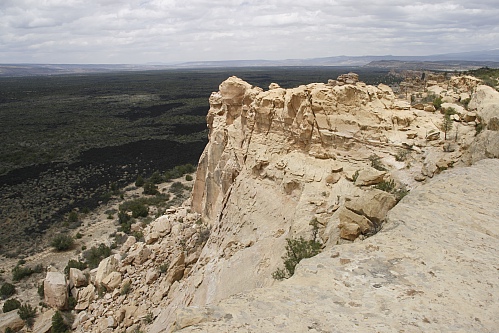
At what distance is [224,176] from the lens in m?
17.2

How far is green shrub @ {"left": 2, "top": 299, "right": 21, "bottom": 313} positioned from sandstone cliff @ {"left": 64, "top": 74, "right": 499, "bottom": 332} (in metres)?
3.36

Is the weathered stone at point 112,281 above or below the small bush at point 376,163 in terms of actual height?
below

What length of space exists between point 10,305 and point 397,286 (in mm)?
19521

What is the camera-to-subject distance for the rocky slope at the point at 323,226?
577 cm

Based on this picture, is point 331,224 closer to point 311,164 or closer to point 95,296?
point 311,164

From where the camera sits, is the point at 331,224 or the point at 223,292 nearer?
the point at 331,224

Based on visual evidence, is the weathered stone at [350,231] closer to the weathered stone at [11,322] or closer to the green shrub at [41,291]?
the weathered stone at [11,322]

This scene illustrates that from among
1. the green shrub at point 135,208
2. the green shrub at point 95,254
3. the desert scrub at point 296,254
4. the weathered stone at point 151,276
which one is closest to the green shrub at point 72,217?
the green shrub at point 135,208

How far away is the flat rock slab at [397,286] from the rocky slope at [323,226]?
26mm

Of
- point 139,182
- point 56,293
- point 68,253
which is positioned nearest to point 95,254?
point 68,253

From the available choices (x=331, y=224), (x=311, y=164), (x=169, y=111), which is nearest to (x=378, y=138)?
(x=311, y=164)

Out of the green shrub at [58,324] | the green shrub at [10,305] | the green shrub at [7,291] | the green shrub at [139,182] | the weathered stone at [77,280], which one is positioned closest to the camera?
the green shrub at [58,324]

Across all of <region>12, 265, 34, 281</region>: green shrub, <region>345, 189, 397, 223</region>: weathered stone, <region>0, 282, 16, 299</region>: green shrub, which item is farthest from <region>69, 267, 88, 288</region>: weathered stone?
<region>345, 189, 397, 223</region>: weathered stone

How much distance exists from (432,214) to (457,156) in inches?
190
